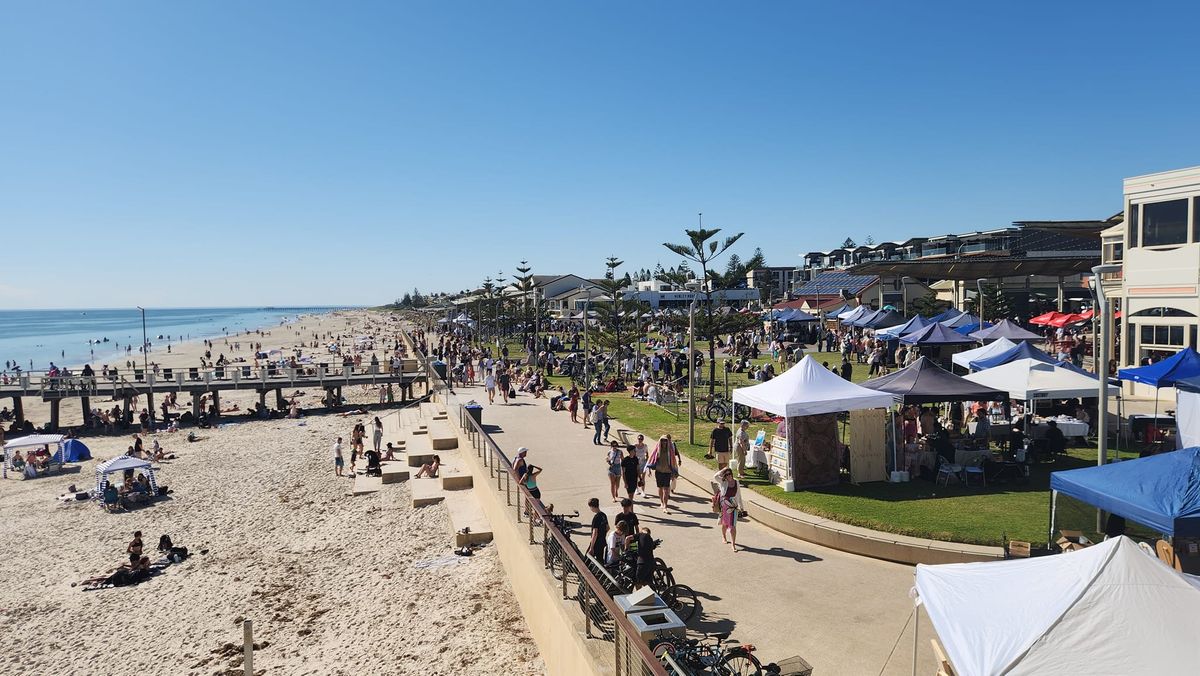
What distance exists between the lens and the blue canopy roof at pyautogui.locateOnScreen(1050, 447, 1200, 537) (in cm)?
674

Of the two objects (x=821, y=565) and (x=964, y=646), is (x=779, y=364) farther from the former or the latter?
(x=964, y=646)

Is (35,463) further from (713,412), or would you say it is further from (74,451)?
(713,412)

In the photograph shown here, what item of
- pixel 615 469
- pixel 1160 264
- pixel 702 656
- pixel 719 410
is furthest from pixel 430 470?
pixel 1160 264

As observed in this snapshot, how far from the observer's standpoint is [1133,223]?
20.8 m

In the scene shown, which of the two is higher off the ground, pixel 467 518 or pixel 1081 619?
pixel 1081 619

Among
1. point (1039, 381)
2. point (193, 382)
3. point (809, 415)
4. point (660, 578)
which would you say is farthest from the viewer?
point (193, 382)

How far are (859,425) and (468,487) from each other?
9666 millimetres

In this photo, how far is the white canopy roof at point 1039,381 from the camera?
46.3 feet

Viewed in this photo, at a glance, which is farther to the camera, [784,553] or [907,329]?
[907,329]

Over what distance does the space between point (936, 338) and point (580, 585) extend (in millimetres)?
20389

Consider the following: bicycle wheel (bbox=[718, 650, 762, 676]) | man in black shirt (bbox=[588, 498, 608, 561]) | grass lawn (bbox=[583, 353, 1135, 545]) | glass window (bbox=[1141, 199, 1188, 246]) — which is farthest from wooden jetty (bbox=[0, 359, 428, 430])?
bicycle wheel (bbox=[718, 650, 762, 676])

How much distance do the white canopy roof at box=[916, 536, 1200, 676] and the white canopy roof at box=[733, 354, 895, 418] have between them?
6.90 metres

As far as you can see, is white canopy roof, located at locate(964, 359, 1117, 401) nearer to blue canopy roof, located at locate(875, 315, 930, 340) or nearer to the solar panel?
blue canopy roof, located at locate(875, 315, 930, 340)

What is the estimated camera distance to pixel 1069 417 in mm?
16625
